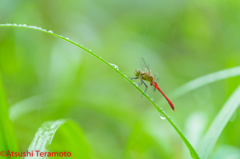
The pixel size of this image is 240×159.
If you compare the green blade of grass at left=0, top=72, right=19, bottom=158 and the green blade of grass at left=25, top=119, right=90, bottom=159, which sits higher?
the green blade of grass at left=0, top=72, right=19, bottom=158

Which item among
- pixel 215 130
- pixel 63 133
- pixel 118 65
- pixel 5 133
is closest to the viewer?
pixel 5 133

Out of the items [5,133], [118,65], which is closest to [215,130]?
[5,133]

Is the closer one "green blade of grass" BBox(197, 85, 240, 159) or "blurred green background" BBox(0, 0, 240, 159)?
"green blade of grass" BBox(197, 85, 240, 159)

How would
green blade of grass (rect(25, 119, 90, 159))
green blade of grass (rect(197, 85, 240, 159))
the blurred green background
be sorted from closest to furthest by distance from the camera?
1. green blade of grass (rect(25, 119, 90, 159))
2. green blade of grass (rect(197, 85, 240, 159))
3. the blurred green background

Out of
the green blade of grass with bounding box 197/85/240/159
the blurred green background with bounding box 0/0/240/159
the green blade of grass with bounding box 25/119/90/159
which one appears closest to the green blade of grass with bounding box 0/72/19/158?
the green blade of grass with bounding box 25/119/90/159

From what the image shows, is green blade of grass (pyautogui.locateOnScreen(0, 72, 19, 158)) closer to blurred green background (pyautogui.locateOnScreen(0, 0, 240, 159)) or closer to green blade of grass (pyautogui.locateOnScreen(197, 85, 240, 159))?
green blade of grass (pyautogui.locateOnScreen(197, 85, 240, 159))

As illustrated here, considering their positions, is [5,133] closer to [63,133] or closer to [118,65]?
[63,133]

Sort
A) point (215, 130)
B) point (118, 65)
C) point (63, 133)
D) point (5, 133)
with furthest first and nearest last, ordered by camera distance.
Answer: point (118, 65) → point (63, 133) → point (215, 130) → point (5, 133)

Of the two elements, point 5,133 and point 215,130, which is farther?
point 215,130

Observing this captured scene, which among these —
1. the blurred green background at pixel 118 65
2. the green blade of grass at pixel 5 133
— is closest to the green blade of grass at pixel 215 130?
the blurred green background at pixel 118 65

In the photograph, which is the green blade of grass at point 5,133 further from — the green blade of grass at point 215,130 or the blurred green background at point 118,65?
the blurred green background at point 118,65
